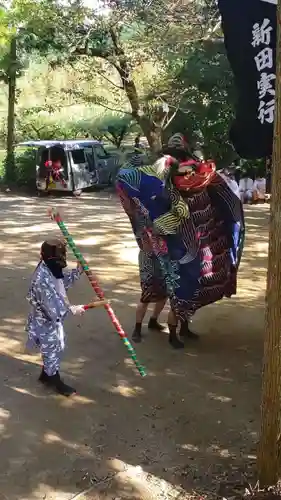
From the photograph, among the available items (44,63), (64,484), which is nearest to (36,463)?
(64,484)

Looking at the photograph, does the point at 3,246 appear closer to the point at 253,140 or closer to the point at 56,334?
the point at 56,334

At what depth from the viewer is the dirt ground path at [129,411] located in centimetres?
350

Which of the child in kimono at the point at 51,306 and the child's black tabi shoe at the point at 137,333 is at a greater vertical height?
the child in kimono at the point at 51,306

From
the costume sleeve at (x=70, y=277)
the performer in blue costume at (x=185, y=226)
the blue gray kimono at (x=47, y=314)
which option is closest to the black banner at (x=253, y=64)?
the performer in blue costume at (x=185, y=226)

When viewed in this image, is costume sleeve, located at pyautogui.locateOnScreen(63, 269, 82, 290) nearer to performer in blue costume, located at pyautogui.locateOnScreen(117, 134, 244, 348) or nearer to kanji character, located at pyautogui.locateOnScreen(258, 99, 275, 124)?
performer in blue costume, located at pyautogui.locateOnScreen(117, 134, 244, 348)

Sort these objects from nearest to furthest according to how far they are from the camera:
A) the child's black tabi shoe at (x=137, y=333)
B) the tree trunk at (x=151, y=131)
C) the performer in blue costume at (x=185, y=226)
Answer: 1. the performer in blue costume at (x=185, y=226)
2. the child's black tabi shoe at (x=137, y=333)
3. the tree trunk at (x=151, y=131)

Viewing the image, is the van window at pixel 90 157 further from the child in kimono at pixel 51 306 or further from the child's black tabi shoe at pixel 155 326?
the child in kimono at pixel 51 306

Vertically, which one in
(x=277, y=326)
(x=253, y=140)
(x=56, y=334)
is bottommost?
(x=56, y=334)

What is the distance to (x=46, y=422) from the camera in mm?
4105

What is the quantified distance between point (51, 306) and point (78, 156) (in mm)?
13871

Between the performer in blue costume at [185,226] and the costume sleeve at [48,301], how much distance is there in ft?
3.44

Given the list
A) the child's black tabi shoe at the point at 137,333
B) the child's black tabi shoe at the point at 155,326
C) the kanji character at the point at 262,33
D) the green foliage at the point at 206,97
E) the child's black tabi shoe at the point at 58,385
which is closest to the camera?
the kanji character at the point at 262,33

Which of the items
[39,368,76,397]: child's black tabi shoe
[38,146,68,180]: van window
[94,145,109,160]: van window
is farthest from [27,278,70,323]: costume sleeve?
[94,145,109,160]: van window

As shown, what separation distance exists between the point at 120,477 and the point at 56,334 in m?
1.27
